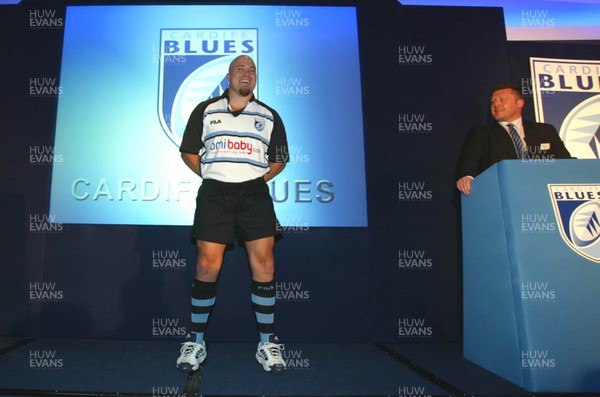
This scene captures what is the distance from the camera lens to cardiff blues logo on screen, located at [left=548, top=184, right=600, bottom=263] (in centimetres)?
207

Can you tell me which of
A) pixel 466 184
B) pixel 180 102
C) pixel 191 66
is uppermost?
pixel 191 66

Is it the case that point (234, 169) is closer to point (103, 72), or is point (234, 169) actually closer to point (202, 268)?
point (202, 268)

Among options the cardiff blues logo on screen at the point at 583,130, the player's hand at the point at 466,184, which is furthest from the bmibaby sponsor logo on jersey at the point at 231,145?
the cardiff blues logo on screen at the point at 583,130

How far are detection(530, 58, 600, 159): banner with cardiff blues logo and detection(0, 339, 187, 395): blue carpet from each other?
349 cm

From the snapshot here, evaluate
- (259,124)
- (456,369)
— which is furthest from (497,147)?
(259,124)

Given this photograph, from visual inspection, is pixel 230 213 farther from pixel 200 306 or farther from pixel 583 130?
pixel 583 130

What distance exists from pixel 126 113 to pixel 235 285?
1623 mm

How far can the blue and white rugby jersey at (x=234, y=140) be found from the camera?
7.91ft

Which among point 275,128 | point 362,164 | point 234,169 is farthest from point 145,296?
point 362,164

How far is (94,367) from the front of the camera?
2383 millimetres

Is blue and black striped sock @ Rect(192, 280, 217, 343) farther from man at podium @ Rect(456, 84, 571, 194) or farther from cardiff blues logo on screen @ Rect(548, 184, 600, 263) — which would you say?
cardiff blues logo on screen @ Rect(548, 184, 600, 263)

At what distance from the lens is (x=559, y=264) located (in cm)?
207

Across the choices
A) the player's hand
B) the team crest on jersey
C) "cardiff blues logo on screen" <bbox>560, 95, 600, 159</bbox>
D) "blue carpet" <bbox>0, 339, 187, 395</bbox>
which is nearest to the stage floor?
"blue carpet" <bbox>0, 339, 187, 395</bbox>

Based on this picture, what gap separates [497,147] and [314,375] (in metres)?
1.91
